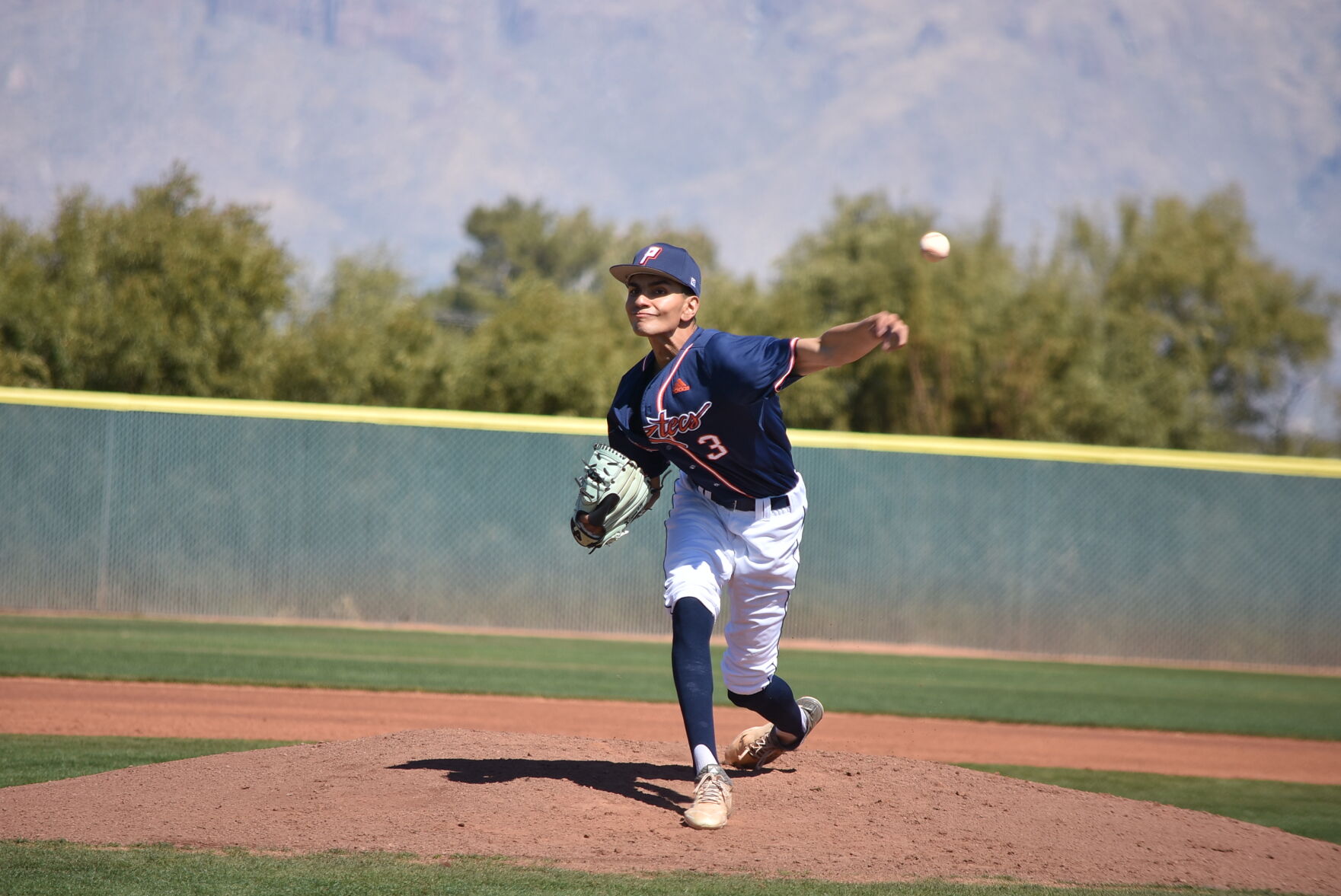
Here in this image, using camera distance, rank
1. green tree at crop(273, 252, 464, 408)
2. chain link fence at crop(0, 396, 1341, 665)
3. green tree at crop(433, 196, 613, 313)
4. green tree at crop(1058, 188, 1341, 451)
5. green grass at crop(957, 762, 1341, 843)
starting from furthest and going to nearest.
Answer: green tree at crop(433, 196, 613, 313) < green tree at crop(1058, 188, 1341, 451) < green tree at crop(273, 252, 464, 408) < chain link fence at crop(0, 396, 1341, 665) < green grass at crop(957, 762, 1341, 843)

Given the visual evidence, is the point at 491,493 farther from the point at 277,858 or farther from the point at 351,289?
the point at 351,289

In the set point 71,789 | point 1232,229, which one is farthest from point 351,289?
point 71,789

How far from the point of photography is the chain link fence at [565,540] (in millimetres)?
12094

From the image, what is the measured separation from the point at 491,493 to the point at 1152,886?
9755 millimetres

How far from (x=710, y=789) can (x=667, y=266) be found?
5.60ft

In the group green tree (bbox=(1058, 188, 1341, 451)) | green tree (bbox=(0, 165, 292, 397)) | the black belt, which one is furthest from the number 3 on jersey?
green tree (bbox=(1058, 188, 1341, 451))

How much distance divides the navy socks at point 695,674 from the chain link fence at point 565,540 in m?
8.52

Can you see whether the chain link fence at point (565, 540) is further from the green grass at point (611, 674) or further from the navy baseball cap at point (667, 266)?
the navy baseball cap at point (667, 266)

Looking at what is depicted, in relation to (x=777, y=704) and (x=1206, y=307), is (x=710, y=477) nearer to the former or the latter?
(x=777, y=704)

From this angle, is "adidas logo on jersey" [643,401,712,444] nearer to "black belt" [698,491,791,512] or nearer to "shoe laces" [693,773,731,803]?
"black belt" [698,491,791,512]

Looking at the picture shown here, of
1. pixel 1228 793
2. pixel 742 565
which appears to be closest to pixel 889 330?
pixel 742 565

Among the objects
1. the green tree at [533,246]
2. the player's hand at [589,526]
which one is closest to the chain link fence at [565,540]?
the player's hand at [589,526]

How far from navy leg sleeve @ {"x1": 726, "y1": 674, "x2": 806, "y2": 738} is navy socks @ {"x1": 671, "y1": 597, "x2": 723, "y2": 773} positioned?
378 millimetres

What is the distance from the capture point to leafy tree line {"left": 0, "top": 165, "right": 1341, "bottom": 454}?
1739 cm
